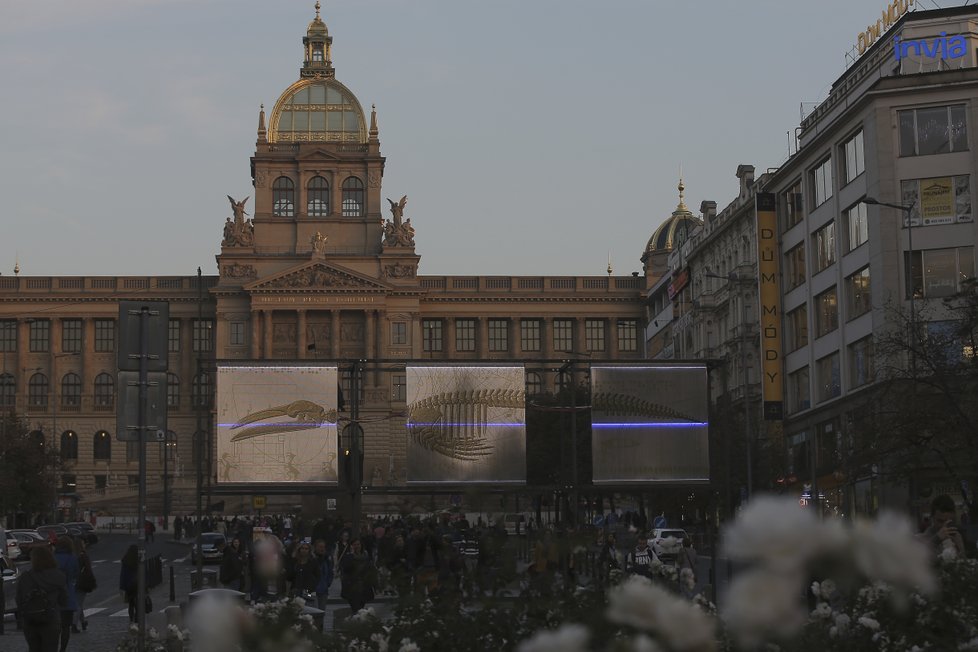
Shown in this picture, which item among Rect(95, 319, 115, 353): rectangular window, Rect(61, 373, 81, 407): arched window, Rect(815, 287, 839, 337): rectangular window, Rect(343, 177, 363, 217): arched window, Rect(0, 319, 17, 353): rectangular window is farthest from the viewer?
Rect(95, 319, 115, 353): rectangular window

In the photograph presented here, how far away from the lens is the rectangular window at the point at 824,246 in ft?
224

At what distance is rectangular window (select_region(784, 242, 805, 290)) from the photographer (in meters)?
73.4

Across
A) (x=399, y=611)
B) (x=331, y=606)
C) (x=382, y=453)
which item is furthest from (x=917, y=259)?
(x=382, y=453)

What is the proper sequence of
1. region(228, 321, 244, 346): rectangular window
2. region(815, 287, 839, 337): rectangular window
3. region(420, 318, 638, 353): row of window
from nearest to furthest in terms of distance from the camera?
region(815, 287, 839, 337): rectangular window < region(228, 321, 244, 346): rectangular window < region(420, 318, 638, 353): row of window

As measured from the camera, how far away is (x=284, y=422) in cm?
4156

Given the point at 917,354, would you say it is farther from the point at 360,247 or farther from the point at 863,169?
the point at 360,247

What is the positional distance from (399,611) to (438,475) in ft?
93.2

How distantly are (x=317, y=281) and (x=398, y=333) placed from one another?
7531 millimetres

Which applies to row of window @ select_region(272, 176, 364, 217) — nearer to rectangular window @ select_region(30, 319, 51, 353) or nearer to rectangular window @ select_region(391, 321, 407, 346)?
rectangular window @ select_region(391, 321, 407, 346)

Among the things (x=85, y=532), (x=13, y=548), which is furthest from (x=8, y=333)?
(x=13, y=548)

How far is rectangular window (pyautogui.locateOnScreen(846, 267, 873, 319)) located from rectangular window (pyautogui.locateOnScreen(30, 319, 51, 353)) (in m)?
86.5

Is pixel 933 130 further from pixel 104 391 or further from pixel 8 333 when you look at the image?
pixel 8 333

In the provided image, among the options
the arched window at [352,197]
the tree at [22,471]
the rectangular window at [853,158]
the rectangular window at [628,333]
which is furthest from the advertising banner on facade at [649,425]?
the rectangular window at [628,333]

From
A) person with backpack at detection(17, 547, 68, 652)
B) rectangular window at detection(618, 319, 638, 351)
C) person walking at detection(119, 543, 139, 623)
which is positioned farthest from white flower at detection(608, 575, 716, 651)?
rectangular window at detection(618, 319, 638, 351)
